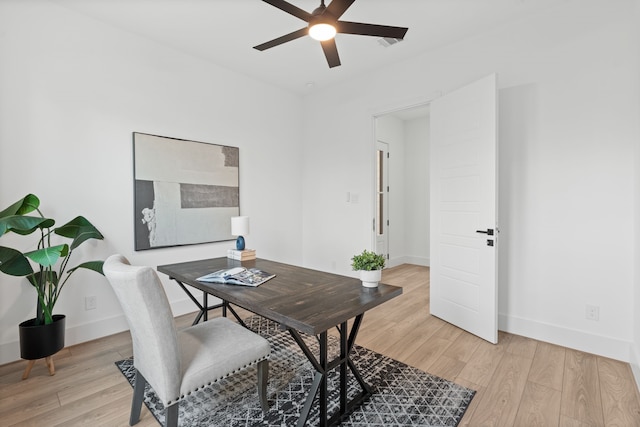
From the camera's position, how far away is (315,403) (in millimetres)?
1843

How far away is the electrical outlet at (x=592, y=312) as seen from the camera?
2410mm

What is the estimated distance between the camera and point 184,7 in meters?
2.56

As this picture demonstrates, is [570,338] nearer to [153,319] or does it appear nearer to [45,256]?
[153,319]

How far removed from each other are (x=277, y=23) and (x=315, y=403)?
3.08 m

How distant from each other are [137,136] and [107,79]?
1.79 feet

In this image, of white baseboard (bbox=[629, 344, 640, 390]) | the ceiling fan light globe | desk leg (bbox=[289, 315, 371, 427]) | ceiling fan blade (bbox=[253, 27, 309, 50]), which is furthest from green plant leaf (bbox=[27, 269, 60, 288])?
white baseboard (bbox=[629, 344, 640, 390])

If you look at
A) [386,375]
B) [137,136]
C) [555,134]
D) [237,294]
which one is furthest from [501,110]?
[137,136]

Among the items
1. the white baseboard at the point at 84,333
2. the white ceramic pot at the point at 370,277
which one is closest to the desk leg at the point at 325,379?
the white ceramic pot at the point at 370,277

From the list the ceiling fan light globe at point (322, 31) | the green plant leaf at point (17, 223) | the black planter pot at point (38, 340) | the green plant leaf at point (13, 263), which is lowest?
the black planter pot at point (38, 340)

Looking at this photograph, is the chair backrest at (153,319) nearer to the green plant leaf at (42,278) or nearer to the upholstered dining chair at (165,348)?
the upholstered dining chair at (165,348)

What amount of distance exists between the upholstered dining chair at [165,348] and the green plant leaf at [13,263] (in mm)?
1081

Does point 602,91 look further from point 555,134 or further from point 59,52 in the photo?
point 59,52

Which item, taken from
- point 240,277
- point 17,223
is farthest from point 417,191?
point 17,223

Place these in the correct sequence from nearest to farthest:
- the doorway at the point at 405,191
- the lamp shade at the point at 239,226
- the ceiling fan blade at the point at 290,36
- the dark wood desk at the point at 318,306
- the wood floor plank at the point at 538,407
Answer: the dark wood desk at the point at 318,306 < the wood floor plank at the point at 538,407 < the ceiling fan blade at the point at 290,36 < the lamp shade at the point at 239,226 < the doorway at the point at 405,191
